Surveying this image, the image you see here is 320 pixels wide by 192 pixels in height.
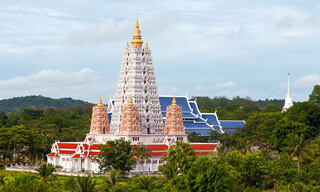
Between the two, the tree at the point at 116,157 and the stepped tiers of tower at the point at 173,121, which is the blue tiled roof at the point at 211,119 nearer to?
the stepped tiers of tower at the point at 173,121

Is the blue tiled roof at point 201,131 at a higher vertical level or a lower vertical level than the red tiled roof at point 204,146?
higher

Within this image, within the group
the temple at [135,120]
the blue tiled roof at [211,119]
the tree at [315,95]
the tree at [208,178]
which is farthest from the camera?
the blue tiled roof at [211,119]

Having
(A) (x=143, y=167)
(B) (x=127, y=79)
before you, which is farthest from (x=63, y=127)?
(A) (x=143, y=167)

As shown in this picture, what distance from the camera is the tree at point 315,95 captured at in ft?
408

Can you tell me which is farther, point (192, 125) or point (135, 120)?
point (192, 125)

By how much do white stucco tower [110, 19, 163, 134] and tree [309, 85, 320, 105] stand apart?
36.2 metres

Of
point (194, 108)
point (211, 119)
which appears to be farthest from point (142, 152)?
point (211, 119)

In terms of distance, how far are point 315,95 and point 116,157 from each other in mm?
52400

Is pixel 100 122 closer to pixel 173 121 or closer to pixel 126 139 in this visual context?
pixel 126 139

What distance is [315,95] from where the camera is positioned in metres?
126

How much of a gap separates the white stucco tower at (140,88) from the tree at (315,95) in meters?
36.2

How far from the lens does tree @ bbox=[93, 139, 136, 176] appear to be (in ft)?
294

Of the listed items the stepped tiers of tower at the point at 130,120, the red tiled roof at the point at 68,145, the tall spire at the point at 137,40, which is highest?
the tall spire at the point at 137,40

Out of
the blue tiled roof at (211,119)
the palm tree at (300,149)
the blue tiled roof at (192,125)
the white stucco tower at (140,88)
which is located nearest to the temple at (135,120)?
the white stucco tower at (140,88)
